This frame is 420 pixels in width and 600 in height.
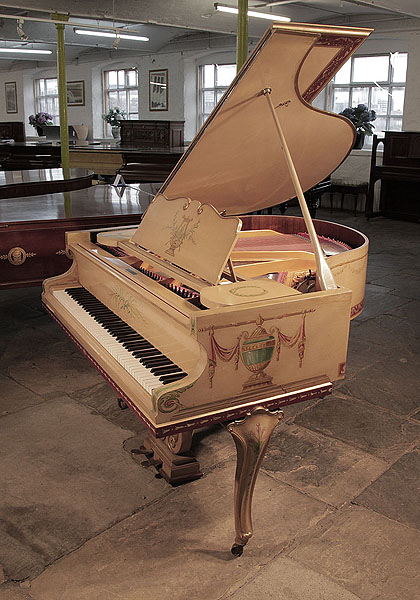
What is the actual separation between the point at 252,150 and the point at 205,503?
150 centimetres

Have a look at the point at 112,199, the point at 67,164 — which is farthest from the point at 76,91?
the point at 112,199

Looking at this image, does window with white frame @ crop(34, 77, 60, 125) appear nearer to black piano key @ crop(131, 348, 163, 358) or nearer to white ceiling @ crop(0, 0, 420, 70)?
white ceiling @ crop(0, 0, 420, 70)

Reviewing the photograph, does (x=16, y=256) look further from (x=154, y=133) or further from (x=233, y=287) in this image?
(x=154, y=133)

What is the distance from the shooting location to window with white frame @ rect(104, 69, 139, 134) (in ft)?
49.2

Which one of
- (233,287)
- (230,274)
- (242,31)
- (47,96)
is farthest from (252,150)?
(47,96)

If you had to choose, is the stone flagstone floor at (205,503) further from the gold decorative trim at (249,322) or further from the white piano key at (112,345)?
the gold decorative trim at (249,322)

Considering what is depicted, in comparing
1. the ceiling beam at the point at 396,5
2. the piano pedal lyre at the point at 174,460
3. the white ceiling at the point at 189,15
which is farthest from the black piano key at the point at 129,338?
the ceiling beam at the point at 396,5

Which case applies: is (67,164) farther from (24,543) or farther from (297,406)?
(24,543)

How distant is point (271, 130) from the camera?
2.56 metres

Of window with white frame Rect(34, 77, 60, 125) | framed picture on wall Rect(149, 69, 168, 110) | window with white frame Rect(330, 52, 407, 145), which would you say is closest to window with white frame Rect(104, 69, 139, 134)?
framed picture on wall Rect(149, 69, 168, 110)

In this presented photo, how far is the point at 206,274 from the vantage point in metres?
2.04

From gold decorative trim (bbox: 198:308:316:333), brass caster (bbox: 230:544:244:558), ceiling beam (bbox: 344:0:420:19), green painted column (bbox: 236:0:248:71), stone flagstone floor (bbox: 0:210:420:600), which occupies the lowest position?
stone flagstone floor (bbox: 0:210:420:600)

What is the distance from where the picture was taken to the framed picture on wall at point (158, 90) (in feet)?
44.9

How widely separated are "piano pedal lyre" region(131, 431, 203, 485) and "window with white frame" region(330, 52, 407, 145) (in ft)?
29.5
